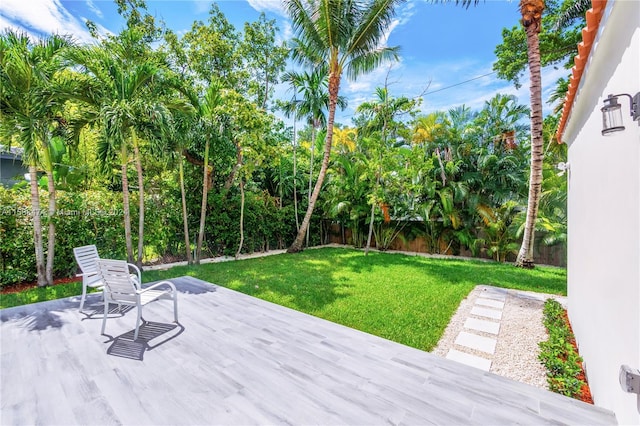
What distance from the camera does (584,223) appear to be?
357cm

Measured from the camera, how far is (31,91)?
5.49 meters

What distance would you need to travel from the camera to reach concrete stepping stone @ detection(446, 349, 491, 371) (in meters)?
3.39

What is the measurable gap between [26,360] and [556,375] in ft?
19.8

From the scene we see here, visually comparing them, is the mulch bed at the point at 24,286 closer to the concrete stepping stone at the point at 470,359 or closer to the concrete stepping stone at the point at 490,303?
the concrete stepping stone at the point at 470,359

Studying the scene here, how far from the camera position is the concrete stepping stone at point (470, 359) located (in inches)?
134

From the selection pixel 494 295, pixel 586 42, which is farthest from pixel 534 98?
pixel 586 42

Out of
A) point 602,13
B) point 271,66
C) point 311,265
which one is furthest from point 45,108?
point 271,66

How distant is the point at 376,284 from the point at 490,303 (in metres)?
2.40

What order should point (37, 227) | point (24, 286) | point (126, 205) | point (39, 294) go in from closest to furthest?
point (39, 294) → point (37, 227) → point (24, 286) → point (126, 205)

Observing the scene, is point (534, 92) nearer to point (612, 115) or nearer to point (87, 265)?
point (612, 115)

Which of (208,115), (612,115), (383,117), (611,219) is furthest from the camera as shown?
(383,117)

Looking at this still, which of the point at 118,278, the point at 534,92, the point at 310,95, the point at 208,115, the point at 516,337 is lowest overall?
the point at 516,337

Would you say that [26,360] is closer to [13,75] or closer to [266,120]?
[13,75]

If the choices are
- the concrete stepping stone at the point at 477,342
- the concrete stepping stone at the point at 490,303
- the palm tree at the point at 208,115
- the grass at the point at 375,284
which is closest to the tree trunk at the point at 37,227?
the grass at the point at 375,284
